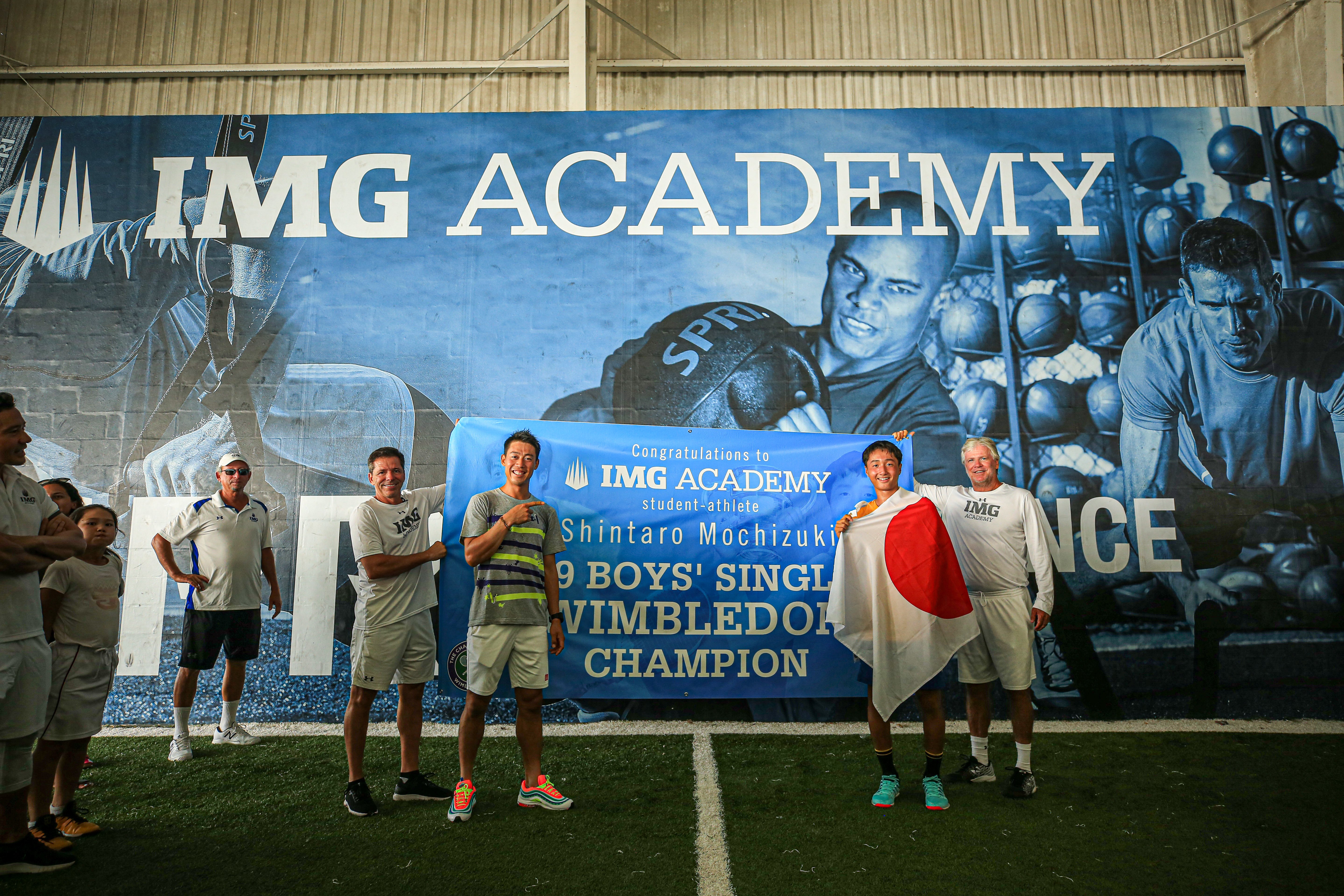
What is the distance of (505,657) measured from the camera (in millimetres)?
2889

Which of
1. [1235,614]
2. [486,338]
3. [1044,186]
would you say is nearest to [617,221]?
[486,338]

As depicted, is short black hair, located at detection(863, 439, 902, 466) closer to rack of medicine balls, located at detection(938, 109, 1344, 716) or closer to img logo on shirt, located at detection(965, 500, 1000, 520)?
img logo on shirt, located at detection(965, 500, 1000, 520)

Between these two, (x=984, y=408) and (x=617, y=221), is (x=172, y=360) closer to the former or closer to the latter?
(x=617, y=221)

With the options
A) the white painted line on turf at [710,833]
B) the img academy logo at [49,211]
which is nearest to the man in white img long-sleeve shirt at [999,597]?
the white painted line on turf at [710,833]

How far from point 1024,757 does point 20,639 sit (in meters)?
3.61

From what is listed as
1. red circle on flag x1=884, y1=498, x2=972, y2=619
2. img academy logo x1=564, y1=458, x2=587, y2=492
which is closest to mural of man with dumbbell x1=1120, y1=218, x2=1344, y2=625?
red circle on flag x1=884, y1=498, x2=972, y2=619

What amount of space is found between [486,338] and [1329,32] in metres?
6.10

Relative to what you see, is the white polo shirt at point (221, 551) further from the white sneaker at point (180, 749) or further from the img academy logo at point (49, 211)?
the img academy logo at point (49, 211)

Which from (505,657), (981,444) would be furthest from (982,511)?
(505,657)

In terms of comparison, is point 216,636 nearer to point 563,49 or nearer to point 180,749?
point 180,749

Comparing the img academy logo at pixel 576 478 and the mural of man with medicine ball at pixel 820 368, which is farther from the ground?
the mural of man with medicine ball at pixel 820 368

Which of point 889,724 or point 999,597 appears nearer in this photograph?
point 889,724

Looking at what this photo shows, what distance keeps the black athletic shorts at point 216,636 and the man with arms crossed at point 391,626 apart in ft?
4.14

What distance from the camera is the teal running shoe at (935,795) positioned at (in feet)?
9.43
